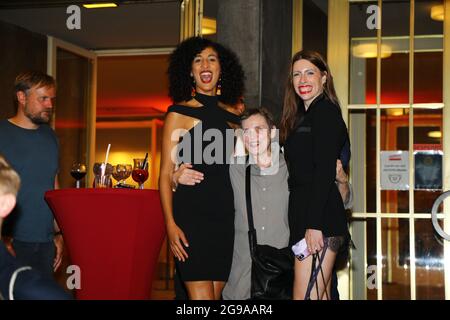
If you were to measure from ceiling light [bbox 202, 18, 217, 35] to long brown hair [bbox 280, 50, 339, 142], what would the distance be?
1.73 m

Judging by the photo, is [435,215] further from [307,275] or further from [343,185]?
[307,275]

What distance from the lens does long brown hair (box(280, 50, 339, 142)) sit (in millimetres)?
3238

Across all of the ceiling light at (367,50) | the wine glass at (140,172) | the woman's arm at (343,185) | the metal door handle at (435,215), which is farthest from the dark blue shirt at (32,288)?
the ceiling light at (367,50)

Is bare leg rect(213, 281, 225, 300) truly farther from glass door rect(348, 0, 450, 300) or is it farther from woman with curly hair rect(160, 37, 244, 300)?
glass door rect(348, 0, 450, 300)

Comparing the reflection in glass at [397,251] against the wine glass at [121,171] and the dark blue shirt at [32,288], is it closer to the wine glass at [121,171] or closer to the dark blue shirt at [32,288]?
the wine glass at [121,171]

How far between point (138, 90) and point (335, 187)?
8.06 m

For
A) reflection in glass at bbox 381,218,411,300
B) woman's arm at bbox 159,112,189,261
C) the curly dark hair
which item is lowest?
reflection in glass at bbox 381,218,411,300

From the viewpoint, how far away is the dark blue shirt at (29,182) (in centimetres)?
399

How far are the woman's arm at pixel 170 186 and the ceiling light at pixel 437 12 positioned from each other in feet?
7.03

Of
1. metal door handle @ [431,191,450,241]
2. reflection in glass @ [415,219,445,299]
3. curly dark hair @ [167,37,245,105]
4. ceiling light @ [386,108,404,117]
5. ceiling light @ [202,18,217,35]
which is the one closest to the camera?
curly dark hair @ [167,37,245,105]

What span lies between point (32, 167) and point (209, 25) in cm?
164

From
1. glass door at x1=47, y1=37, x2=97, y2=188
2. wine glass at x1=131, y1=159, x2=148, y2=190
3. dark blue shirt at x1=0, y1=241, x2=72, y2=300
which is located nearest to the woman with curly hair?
wine glass at x1=131, y1=159, x2=148, y2=190

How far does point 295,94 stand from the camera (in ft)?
11.0

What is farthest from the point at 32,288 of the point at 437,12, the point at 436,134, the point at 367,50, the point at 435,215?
the point at 437,12
